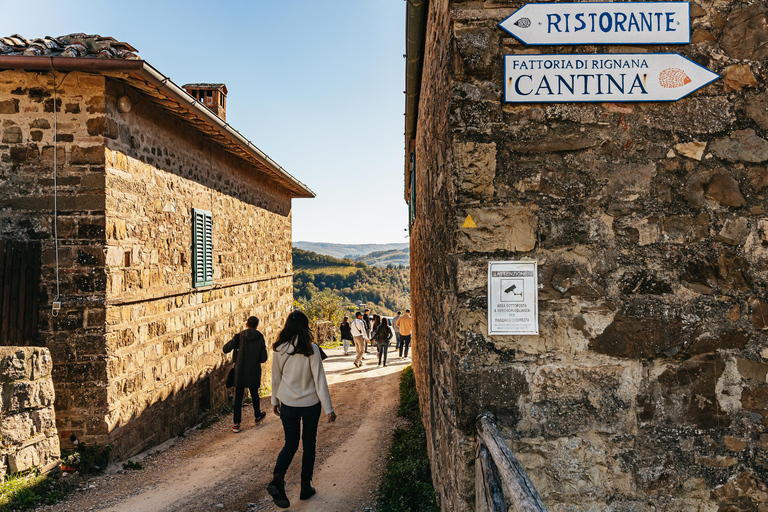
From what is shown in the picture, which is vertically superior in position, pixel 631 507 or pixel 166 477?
pixel 631 507

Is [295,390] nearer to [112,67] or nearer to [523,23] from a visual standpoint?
[523,23]

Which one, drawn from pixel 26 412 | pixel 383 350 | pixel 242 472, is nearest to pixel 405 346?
pixel 383 350

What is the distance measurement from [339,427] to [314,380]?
3.02 m

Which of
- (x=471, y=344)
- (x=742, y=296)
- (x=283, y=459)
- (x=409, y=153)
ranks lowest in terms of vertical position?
(x=283, y=459)

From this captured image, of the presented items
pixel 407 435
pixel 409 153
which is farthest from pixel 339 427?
pixel 409 153

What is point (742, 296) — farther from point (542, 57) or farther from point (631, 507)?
point (542, 57)

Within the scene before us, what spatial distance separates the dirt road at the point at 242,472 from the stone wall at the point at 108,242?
505 millimetres

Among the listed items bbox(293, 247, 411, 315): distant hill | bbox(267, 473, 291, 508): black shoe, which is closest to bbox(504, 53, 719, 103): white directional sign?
bbox(267, 473, 291, 508): black shoe

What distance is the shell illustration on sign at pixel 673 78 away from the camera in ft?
7.66

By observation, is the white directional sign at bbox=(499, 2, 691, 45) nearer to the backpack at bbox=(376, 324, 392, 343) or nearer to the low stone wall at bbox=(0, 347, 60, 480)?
the low stone wall at bbox=(0, 347, 60, 480)

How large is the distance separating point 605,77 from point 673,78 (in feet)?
1.10

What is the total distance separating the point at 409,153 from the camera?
841cm

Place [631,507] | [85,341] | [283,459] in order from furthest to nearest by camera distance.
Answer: [85,341]
[283,459]
[631,507]

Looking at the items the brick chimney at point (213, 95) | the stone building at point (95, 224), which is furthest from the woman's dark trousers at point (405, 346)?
the stone building at point (95, 224)
